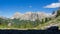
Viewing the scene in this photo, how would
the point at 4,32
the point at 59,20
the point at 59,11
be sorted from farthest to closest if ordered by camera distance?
the point at 59,11 → the point at 59,20 → the point at 4,32

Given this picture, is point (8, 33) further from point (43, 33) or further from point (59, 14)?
point (59, 14)

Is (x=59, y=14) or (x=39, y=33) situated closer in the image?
(x=39, y=33)

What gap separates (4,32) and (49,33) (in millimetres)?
1303

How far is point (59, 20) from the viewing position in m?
44.7

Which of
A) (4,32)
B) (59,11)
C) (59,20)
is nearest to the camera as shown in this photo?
(4,32)

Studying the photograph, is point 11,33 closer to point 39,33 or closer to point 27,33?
point 27,33

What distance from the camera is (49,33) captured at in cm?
566

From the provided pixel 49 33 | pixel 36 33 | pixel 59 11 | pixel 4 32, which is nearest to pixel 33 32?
pixel 36 33

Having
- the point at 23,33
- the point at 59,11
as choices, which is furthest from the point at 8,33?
the point at 59,11

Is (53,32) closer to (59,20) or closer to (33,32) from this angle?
(33,32)

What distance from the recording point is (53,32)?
5.66m

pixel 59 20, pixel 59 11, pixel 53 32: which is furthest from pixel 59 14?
pixel 53 32

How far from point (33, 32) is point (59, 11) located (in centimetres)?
4312

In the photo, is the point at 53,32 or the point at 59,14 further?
the point at 59,14
